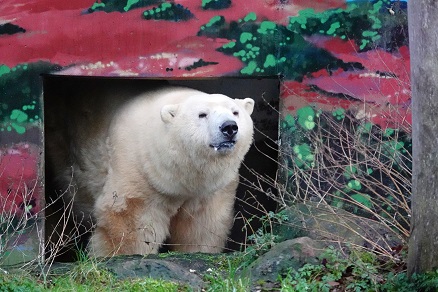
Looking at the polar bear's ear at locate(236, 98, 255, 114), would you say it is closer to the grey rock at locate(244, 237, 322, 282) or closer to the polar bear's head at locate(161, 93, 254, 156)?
the polar bear's head at locate(161, 93, 254, 156)

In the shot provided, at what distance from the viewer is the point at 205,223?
24.8 feet

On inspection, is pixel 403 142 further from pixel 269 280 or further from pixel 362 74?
pixel 269 280

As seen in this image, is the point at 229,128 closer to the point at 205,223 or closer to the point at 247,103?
the point at 247,103

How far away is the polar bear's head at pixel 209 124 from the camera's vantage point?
6371 millimetres

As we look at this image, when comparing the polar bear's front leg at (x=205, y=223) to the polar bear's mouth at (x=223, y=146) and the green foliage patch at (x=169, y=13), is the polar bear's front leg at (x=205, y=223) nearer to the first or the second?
the polar bear's mouth at (x=223, y=146)

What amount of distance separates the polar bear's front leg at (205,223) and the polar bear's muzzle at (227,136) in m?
1.05

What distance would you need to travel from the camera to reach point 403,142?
24.1 feet

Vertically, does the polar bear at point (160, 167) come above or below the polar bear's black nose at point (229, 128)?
below

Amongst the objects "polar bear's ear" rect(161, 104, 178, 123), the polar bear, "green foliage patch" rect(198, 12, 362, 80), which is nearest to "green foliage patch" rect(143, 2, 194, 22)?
"green foliage patch" rect(198, 12, 362, 80)

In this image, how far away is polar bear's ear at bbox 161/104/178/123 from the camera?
22.2 ft

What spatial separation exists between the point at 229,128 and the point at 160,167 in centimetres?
88

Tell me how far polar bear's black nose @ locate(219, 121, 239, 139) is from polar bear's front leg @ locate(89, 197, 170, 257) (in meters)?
1.18

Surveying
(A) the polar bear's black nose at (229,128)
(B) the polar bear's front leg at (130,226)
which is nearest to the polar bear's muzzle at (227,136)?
(A) the polar bear's black nose at (229,128)

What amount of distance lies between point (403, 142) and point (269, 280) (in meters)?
2.17
